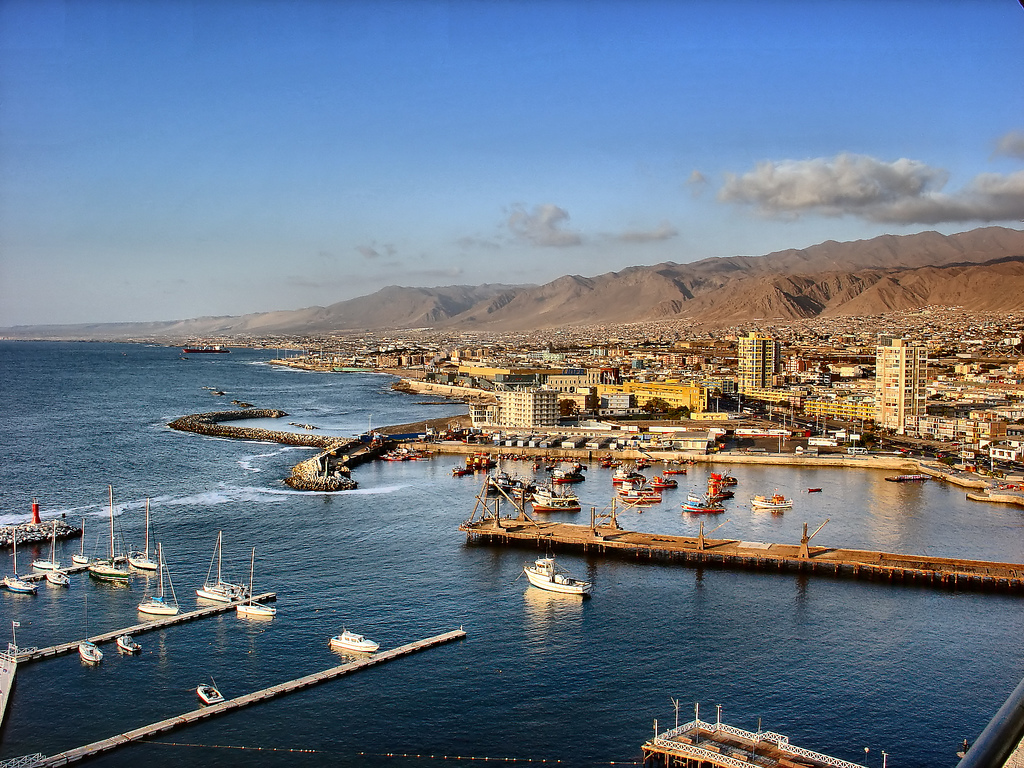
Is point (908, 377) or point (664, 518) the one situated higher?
point (908, 377)

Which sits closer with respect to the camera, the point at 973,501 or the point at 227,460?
the point at 973,501

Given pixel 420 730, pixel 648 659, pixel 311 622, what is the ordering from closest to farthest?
pixel 420 730 < pixel 648 659 < pixel 311 622

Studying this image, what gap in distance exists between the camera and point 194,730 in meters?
4.25

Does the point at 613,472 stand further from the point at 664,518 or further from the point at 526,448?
the point at 664,518

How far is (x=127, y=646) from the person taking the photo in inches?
203

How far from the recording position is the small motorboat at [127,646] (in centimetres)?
513

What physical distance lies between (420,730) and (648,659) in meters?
1.48

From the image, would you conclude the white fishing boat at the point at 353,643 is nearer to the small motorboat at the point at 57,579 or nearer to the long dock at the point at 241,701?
the long dock at the point at 241,701

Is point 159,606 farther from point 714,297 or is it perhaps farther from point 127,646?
point 714,297

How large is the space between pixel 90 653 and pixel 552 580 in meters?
3.02

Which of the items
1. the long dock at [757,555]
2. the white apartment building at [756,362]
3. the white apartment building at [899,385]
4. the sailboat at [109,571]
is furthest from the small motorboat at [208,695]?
the white apartment building at [756,362]

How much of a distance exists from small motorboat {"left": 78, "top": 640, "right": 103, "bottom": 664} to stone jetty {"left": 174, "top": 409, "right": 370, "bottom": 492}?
205 inches

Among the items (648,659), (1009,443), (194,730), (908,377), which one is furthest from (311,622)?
(908,377)

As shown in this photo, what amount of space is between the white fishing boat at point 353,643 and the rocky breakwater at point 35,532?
152 inches
